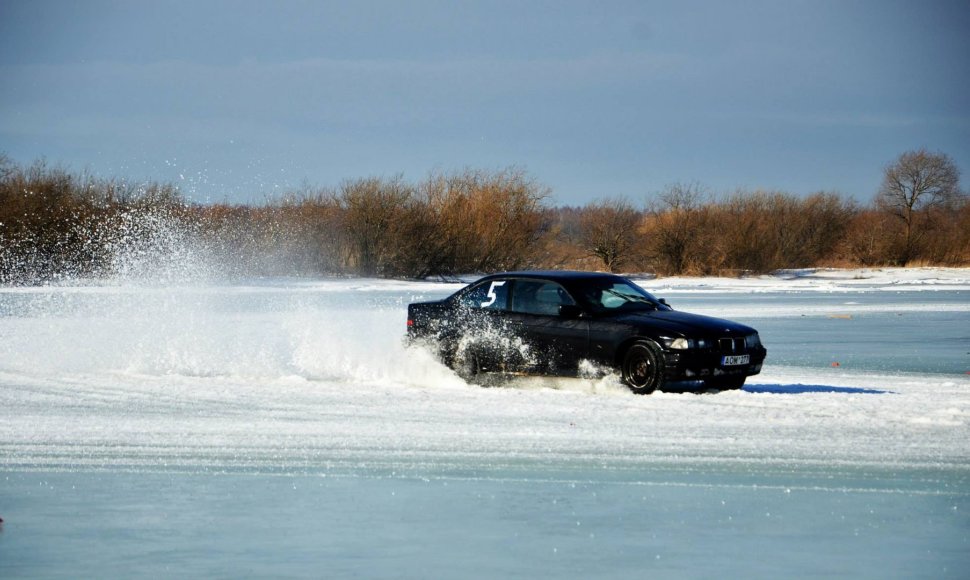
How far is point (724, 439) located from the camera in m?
10.3

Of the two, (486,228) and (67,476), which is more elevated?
(486,228)

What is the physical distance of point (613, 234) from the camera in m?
64.8

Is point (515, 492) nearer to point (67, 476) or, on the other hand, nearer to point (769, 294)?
point (67, 476)

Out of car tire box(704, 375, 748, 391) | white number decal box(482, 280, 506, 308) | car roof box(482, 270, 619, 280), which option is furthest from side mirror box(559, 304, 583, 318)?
car tire box(704, 375, 748, 391)

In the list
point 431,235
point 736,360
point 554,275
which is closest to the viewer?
point 736,360

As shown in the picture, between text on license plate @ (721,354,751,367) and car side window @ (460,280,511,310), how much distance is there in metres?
2.85

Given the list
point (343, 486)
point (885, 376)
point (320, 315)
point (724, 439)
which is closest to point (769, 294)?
point (320, 315)

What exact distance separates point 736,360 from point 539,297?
8.44ft

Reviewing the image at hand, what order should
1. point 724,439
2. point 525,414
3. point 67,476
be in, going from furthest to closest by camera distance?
point 525,414 < point 724,439 < point 67,476

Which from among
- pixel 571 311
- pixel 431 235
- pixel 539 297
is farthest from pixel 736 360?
pixel 431 235

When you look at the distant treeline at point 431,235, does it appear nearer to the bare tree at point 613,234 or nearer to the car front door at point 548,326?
the bare tree at point 613,234

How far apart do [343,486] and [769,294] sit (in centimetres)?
3600

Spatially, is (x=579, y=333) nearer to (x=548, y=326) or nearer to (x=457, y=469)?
(x=548, y=326)

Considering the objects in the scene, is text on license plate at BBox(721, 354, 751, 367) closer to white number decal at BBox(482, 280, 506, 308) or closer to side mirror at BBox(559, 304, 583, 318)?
side mirror at BBox(559, 304, 583, 318)
